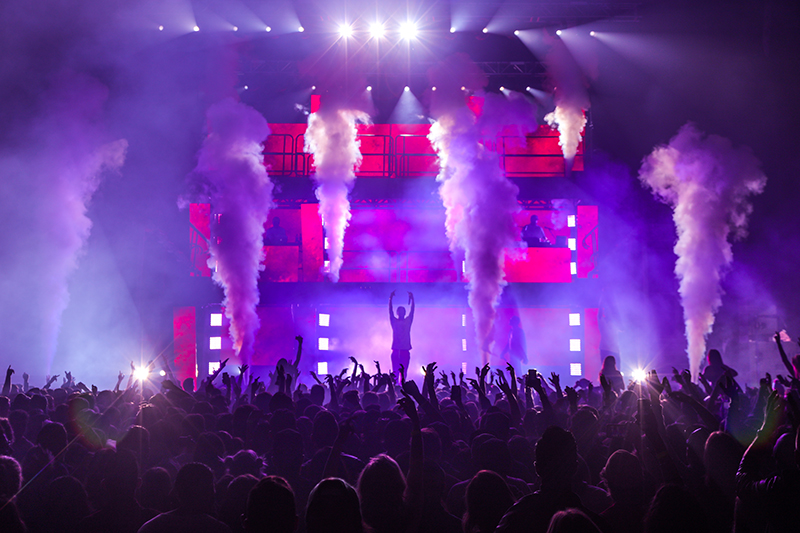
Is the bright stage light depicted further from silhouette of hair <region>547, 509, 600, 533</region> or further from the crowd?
silhouette of hair <region>547, 509, 600, 533</region>

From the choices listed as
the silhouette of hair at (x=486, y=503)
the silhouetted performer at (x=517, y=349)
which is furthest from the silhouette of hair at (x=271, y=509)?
the silhouetted performer at (x=517, y=349)

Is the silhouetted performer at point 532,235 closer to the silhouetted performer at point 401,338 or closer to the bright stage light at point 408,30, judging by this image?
the bright stage light at point 408,30

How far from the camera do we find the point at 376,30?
1872 cm

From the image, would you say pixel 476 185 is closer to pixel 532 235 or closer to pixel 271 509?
pixel 532 235

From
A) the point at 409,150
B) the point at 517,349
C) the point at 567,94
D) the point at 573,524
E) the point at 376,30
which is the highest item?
the point at 376,30

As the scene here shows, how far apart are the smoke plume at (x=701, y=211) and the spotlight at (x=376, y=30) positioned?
1049 cm

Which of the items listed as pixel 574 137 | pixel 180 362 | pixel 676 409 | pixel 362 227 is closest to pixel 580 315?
pixel 574 137

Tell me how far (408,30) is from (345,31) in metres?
2.26

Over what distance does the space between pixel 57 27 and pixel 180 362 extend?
1267 centimetres

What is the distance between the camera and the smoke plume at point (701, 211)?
17.1m

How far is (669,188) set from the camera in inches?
757

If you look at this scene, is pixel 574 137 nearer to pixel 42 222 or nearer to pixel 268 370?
pixel 268 370

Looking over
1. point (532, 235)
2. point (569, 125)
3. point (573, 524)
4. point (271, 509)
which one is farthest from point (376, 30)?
point (573, 524)

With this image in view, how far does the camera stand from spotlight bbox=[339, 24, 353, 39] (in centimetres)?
1877
